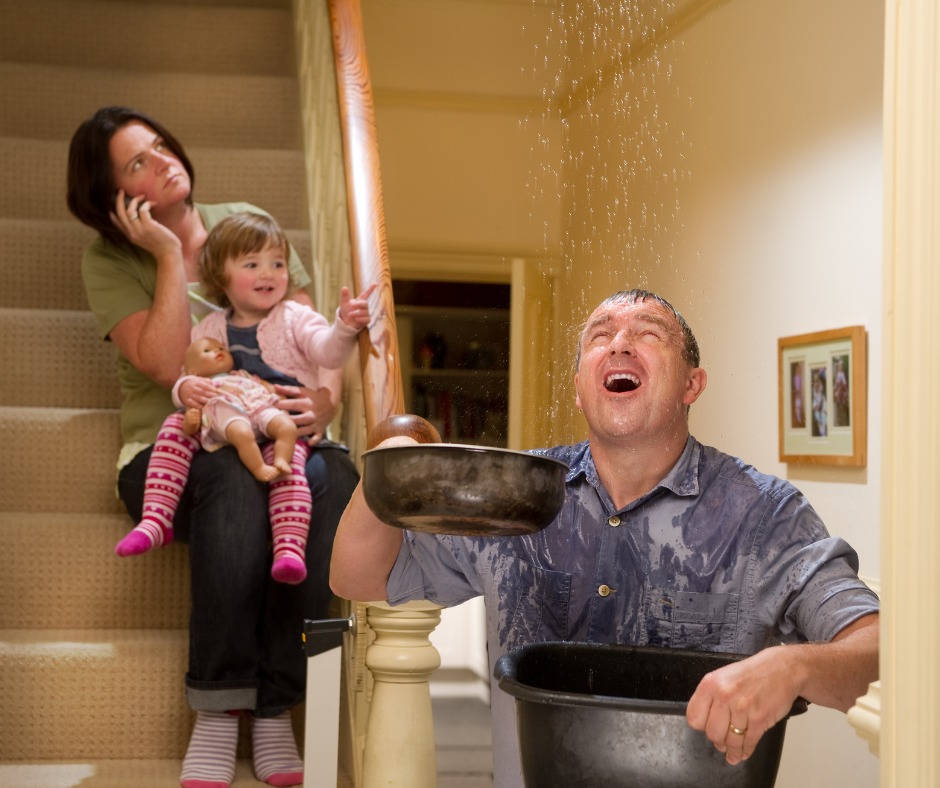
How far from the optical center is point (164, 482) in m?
1.86

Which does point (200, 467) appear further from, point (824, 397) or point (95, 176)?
point (824, 397)

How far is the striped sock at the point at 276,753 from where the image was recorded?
1.75 metres

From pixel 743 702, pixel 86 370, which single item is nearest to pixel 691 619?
pixel 743 702

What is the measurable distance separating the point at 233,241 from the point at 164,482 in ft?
1.46

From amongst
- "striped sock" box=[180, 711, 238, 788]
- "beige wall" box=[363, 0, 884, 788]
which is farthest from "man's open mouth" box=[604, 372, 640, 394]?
"beige wall" box=[363, 0, 884, 788]

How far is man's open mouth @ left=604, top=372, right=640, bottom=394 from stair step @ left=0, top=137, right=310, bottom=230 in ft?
6.00

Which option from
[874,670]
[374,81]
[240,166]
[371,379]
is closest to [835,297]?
[371,379]

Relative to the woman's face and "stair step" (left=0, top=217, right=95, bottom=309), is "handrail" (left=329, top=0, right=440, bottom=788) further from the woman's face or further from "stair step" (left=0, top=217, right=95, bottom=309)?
"stair step" (left=0, top=217, right=95, bottom=309)

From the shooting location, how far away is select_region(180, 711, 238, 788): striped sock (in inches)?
67.5

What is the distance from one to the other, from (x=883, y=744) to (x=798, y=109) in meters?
2.26

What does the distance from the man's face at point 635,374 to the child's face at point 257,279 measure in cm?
98

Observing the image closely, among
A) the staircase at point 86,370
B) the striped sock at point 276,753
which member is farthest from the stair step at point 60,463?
the striped sock at point 276,753

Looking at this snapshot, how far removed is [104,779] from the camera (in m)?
1.74

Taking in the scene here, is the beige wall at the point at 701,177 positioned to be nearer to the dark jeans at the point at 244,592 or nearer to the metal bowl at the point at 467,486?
the dark jeans at the point at 244,592
